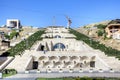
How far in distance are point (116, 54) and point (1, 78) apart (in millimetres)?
27673

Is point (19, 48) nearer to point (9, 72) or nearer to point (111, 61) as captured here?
point (111, 61)

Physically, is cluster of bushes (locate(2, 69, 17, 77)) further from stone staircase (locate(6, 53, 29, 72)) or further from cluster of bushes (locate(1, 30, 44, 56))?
cluster of bushes (locate(1, 30, 44, 56))

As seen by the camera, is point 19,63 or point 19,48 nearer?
point 19,63

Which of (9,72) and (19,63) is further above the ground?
(19,63)

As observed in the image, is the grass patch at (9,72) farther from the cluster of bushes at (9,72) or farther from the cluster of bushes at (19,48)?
the cluster of bushes at (19,48)

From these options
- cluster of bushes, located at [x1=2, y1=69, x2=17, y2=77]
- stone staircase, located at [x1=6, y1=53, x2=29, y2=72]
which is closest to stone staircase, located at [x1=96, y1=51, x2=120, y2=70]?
stone staircase, located at [x1=6, y1=53, x2=29, y2=72]

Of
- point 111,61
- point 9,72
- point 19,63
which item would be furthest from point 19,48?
point 9,72

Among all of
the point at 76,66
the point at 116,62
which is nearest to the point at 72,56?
the point at 76,66

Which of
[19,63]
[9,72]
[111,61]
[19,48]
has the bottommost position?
[9,72]

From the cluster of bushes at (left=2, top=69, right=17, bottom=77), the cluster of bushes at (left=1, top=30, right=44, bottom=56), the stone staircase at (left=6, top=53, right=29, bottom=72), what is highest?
the cluster of bushes at (left=1, top=30, right=44, bottom=56)

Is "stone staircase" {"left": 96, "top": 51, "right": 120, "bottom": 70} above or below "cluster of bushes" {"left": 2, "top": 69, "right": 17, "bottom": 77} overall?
above

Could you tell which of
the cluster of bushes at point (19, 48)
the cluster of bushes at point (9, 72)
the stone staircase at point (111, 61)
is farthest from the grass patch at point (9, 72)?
the cluster of bushes at point (19, 48)

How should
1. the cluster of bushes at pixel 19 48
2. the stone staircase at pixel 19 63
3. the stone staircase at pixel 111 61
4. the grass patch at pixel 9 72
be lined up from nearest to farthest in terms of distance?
the grass patch at pixel 9 72
the stone staircase at pixel 19 63
the stone staircase at pixel 111 61
the cluster of bushes at pixel 19 48

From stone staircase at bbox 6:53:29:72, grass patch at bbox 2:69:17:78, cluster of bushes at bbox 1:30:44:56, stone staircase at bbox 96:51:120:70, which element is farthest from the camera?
cluster of bushes at bbox 1:30:44:56
